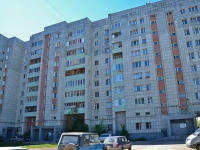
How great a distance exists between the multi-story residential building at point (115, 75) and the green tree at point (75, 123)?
1355 mm

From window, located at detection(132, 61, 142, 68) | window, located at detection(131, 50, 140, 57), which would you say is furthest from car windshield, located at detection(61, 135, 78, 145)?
window, located at detection(131, 50, 140, 57)

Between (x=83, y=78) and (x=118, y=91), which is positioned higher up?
(x=83, y=78)

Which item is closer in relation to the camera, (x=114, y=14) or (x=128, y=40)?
(x=128, y=40)

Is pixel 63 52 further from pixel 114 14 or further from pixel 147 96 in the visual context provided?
pixel 147 96

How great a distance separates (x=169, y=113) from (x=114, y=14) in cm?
2861

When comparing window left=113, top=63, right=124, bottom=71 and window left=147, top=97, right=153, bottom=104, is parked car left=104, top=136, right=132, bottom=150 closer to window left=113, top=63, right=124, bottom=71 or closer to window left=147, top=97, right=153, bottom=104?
window left=147, top=97, right=153, bottom=104

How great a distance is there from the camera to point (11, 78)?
5647 centimetres

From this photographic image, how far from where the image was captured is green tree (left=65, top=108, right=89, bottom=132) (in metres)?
40.4

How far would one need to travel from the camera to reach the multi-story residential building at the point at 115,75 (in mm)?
38625

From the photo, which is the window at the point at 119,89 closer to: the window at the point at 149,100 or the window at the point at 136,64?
the window at the point at 136,64

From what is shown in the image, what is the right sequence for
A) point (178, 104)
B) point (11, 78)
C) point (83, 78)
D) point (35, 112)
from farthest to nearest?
point (11, 78) < point (35, 112) < point (83, 78) < point (178, 104)

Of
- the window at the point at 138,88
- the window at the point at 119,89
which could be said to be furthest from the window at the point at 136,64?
the window at the point at 119,89

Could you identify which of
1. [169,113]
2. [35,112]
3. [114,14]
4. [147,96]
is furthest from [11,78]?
[169,113]

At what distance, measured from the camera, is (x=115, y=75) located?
147 feet
